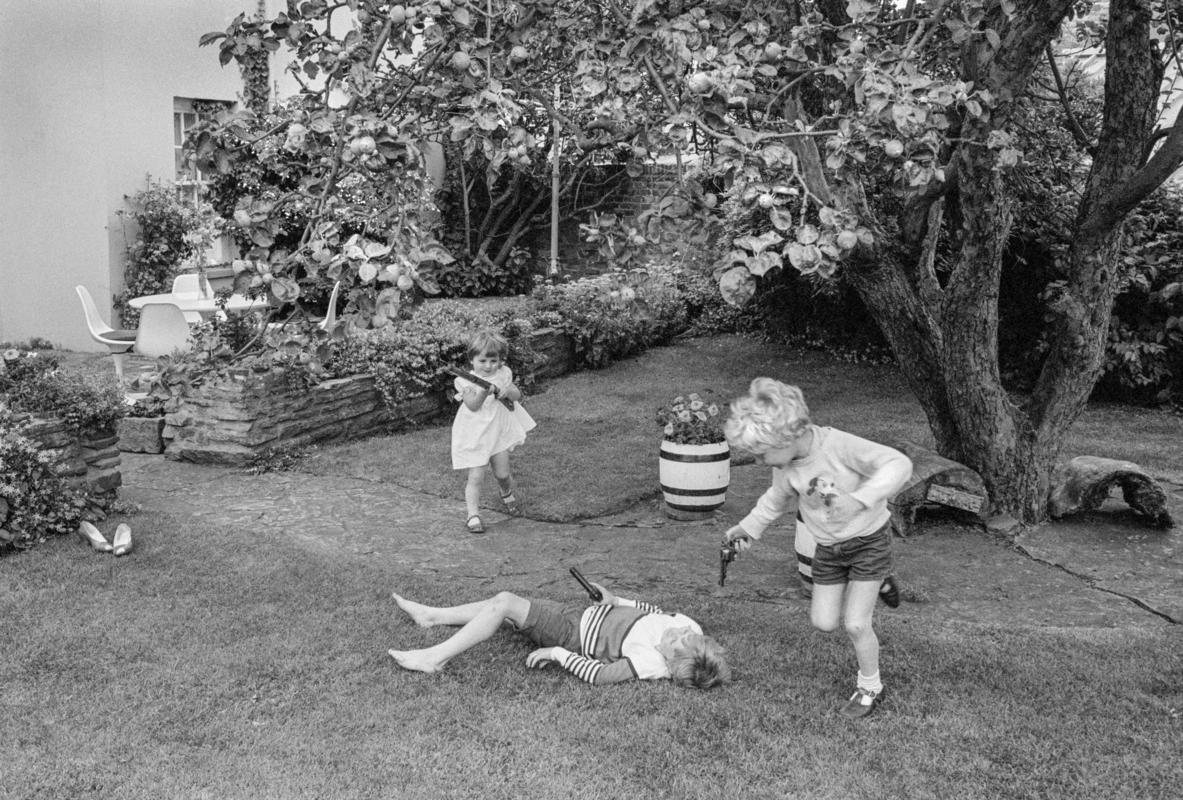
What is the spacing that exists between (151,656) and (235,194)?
32.0ft

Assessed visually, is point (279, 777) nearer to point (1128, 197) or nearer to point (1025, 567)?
point (1025, 567)

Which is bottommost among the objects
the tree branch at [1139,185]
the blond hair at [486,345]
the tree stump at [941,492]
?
the tree stump at [941,492]

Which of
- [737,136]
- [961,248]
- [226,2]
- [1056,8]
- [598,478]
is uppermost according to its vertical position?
[226,2]

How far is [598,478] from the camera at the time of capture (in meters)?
7.74

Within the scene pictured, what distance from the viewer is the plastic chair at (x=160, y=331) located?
9602mm

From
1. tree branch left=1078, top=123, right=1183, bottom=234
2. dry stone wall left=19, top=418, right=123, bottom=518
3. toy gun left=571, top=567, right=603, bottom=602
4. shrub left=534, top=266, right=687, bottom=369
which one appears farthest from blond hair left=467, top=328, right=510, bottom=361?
shrub left=534, top=266, right=687, bottom=369

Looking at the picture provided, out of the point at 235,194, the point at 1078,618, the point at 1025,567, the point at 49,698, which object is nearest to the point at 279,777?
the point at 49,698

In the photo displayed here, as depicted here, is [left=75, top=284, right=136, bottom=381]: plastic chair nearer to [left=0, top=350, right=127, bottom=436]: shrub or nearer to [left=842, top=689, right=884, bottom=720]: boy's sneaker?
[left=0, top=350, right=127, bottom=436]: shrub

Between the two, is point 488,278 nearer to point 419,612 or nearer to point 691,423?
point 691,423

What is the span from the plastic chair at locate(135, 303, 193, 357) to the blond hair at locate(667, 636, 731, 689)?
6.65 meters

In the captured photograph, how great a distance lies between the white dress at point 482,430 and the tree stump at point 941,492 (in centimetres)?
241

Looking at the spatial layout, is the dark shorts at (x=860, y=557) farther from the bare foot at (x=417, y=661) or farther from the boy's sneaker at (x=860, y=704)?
the bare foot at (x=417, y=661)

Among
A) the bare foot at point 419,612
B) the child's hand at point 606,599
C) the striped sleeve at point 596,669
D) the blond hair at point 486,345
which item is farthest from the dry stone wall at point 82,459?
the striped sleeve at point 596,669

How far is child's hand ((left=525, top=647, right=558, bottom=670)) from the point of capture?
4.45 metres
